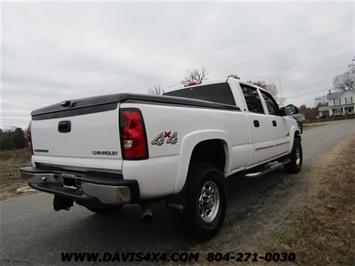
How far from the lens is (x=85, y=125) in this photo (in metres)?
2.88

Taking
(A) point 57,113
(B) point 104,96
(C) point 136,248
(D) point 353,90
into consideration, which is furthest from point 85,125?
(D) point 353,90

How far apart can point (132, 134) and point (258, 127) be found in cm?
278

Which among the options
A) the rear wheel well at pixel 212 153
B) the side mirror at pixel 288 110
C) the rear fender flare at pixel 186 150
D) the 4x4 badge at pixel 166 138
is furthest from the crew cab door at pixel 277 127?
the 4x4 badge at pixel 166 138

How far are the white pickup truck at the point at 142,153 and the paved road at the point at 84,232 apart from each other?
0.38 m

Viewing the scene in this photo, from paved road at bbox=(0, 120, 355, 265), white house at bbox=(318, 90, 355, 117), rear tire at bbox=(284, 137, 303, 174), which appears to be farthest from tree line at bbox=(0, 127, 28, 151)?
white house at bbox=(318, 90, 355, 117)

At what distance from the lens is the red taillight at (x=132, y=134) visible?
2564mm

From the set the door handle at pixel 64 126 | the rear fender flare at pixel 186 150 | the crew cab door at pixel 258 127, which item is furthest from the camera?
the crew cab door at pixel 258 127

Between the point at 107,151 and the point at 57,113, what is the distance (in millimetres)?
996

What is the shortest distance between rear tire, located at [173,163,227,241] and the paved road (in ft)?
0.81

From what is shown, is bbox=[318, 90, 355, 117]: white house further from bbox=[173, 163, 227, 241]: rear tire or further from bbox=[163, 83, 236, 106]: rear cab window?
bbox=[173, 163, 227, 241]: rear tire

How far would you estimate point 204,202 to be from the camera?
3.42 meters

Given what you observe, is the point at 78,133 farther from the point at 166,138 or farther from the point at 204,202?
the point at 204,202

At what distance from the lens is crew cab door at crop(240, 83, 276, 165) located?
4.54 metres

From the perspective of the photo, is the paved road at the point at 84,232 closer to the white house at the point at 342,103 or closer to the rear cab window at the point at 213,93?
the rear cab window at the point at 213,93
